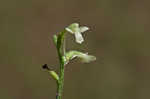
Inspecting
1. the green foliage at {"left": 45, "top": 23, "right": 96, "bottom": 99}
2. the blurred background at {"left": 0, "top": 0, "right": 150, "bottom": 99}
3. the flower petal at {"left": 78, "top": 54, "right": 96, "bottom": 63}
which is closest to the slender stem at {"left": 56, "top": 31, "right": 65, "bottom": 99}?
the green foliage at {"left": 45, "top": 23, "right": 96, "bottom": 99}

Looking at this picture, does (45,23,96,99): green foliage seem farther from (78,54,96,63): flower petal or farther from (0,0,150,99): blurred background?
(0,0,150,99): blurred background

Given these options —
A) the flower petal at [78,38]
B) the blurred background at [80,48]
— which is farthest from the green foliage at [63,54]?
the blurred background at [80,48]

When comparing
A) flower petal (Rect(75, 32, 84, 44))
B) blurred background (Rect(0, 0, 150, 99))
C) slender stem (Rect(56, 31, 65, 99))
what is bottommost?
blurred background (Rect(0, 0, 150, 99))

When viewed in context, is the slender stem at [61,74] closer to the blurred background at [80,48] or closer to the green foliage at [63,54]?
the green foliage at [63,54]

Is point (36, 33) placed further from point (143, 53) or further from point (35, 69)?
point (143, 53)

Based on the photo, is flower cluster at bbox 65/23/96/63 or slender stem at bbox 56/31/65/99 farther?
flower cluster at bbox 65/23/96/63

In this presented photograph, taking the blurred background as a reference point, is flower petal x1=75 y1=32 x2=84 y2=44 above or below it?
above

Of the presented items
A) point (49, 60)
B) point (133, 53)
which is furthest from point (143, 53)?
point (49, 60)

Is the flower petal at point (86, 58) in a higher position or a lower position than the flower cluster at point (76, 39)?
lower
